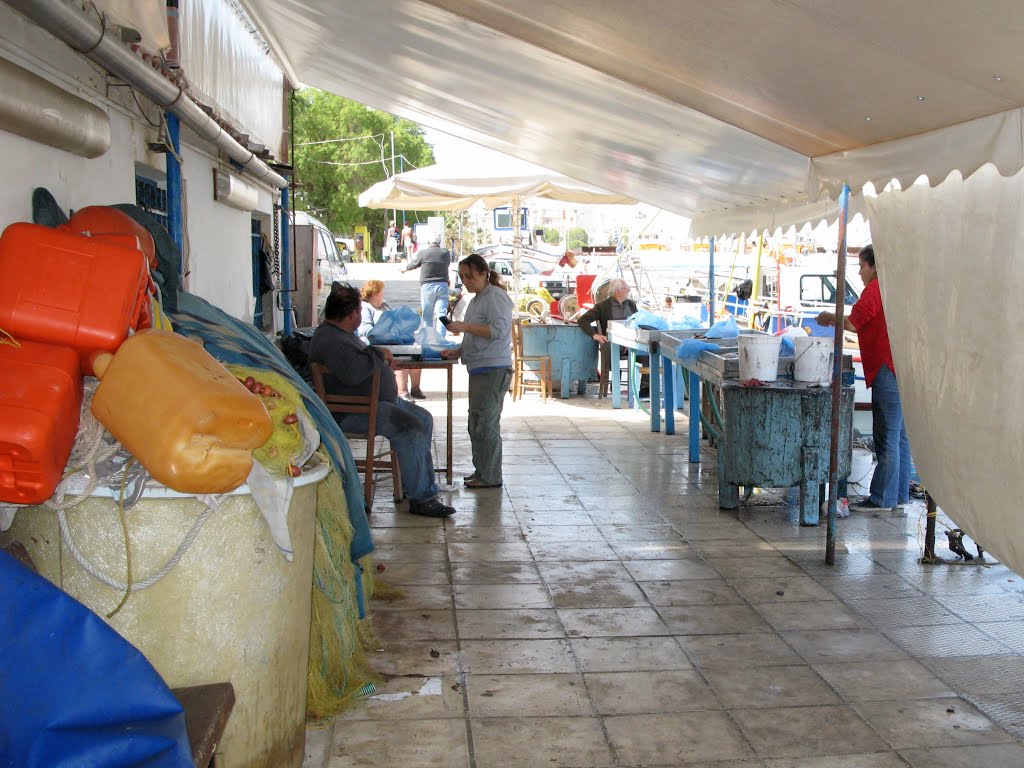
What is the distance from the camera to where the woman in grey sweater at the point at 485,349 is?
6969 millimetres

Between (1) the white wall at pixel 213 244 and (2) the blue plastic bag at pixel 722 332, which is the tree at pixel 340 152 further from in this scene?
(2) the blue plastic bag at pixel 722 332

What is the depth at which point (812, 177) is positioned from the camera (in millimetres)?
5371

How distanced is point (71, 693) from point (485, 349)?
5015 mm

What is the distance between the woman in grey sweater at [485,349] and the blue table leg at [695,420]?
182 centimetres

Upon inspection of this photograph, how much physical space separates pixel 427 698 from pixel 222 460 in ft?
5.47

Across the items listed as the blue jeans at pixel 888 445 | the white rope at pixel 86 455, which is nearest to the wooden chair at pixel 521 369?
the blue jeans at pixel 888 445

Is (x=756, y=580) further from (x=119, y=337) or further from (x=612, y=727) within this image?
(x=119, y=337)

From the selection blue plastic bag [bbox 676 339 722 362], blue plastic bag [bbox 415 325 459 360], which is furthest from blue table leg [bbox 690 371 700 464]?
blue plastic bag [bbox 415 325 459 360]

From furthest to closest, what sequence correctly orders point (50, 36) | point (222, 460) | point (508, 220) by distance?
point (508, 220), point (50, 36), point (222, 460)

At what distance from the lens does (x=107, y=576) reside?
2.64 metres

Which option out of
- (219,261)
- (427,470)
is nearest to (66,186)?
(427,470)

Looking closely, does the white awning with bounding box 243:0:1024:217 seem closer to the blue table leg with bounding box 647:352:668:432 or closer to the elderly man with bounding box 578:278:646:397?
the blue table leg with bounding box 647:352:668:432

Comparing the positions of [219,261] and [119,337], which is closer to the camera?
[119,337]

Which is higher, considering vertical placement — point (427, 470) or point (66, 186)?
point (66, 186)
